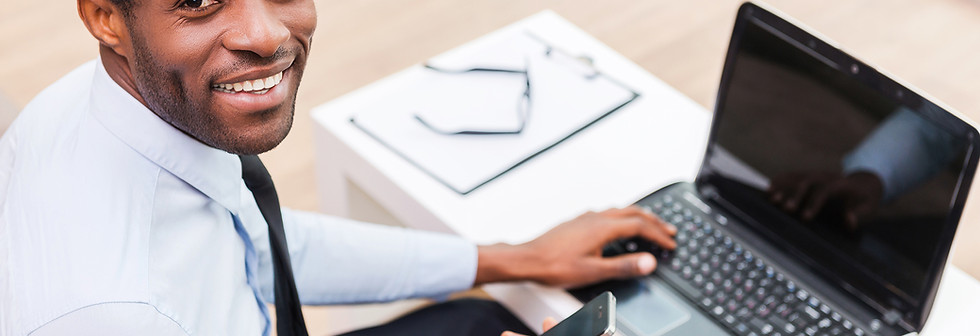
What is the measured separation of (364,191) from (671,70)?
1.32 meters

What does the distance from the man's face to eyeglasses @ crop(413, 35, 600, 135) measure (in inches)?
17.2

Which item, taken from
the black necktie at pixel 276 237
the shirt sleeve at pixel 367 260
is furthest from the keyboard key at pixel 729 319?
the black necktie at pixel 276 237

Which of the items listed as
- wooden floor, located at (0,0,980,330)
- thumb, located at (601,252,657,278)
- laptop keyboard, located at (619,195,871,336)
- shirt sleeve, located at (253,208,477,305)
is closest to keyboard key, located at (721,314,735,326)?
laptop keyboard, located at (619,195,871,336)

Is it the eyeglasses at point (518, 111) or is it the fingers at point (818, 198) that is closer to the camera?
the fingers at point (818, 198)

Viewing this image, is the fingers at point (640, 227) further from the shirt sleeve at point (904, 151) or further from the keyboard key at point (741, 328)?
the shirt sleeve at point (904, 151)

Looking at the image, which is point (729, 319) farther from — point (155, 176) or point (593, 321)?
point (155, 176)

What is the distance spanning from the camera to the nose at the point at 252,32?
87 cm

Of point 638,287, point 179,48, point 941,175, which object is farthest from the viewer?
point 638,287

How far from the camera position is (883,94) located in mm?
1059

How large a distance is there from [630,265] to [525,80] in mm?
399

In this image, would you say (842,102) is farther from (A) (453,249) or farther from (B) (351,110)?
(B) (351,110)

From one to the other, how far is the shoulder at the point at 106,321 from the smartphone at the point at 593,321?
396 mm

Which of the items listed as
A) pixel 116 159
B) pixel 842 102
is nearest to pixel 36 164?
pixel 116 159

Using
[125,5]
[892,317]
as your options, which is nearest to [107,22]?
[125,5]
